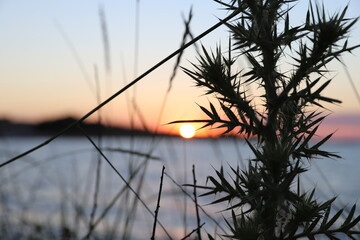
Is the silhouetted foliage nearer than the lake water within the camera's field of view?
Yes

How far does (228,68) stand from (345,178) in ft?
17.8

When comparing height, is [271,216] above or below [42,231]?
below

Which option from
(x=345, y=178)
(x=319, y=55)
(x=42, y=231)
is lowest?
(x=319, y=55)

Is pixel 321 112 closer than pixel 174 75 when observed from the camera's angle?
Yes

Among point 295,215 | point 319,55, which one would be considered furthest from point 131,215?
point 319,55

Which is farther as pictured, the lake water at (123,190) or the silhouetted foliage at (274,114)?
the lake water at (123,190)

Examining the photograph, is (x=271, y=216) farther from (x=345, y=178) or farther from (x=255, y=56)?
(x=345, y=178)

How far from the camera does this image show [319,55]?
2.31ft

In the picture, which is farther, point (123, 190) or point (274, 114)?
point (123, 190)

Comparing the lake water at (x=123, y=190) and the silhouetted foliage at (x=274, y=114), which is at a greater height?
the lake water at (x=123, y=190)

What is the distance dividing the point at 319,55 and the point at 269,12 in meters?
0.11

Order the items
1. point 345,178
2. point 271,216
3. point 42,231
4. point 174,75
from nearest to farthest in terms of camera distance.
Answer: point 271,216 → point 174,75 → point 42,231 → point 345,178

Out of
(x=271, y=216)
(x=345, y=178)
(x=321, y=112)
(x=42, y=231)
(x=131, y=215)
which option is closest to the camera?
(x=271, y=216)

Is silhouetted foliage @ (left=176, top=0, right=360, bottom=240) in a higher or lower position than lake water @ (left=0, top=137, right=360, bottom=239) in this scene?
lower
